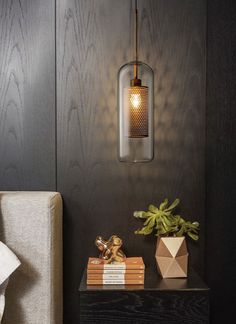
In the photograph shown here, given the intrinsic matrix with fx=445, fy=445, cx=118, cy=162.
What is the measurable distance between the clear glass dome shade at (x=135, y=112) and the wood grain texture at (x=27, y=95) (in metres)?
0.30

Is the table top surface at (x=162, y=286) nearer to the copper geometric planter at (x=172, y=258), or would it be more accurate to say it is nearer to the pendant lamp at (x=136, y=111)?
the copper geometric planter at (x=172, y=258)

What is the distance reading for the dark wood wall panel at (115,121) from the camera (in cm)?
186

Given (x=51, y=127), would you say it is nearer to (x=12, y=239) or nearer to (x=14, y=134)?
(x=14, y=134)

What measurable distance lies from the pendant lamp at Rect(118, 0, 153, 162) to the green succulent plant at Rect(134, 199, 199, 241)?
8.5 inches

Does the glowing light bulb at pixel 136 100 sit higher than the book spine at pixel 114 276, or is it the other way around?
the glowing light bulb at pixel 136 100

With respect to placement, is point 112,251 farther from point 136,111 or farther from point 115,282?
point 136,111

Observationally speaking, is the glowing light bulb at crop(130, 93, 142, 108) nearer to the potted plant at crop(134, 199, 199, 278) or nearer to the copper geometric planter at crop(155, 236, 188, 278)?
the potted plant at crop(134, 199, 199, 278)

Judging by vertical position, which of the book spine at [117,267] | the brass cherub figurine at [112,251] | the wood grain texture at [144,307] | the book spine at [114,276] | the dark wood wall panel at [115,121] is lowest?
the wood grain texture at [144,307]

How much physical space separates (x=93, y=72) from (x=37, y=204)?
614 mm

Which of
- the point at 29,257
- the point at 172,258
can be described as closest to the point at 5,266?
the point at 29,257

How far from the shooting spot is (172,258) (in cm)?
164

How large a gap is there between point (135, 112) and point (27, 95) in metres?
0.48

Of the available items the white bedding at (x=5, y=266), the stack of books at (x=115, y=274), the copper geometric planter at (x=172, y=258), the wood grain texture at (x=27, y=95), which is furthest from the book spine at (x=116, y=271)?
the wood grain texture at (x=27, y=95)

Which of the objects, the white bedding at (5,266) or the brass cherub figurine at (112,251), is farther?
the brass cherub figurine at (112,251)
